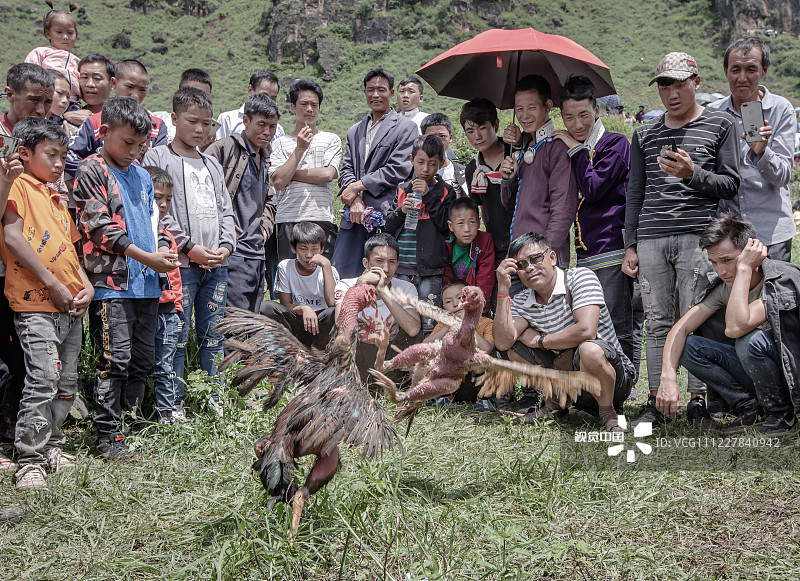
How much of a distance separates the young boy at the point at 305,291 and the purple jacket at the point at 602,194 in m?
2.14

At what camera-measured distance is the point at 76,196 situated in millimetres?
4367

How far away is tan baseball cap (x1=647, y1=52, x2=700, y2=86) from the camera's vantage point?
15.8ft

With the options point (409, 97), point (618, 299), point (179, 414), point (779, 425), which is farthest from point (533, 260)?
point (409, 97)

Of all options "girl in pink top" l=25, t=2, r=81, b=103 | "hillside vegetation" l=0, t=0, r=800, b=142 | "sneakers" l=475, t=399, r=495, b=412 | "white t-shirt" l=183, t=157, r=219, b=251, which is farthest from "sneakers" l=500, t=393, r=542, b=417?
"hillside vegetation" l=0, t=0, r=800, b=142

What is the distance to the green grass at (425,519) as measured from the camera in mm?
3000

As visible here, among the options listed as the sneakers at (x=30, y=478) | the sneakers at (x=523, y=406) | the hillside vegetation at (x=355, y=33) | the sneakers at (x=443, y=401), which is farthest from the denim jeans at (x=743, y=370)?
the hillside vegetation at (x=355, y=33)

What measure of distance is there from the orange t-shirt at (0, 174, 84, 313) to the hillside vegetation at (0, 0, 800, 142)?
39.5 m

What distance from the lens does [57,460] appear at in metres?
4.22

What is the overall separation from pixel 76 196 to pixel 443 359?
260 cm

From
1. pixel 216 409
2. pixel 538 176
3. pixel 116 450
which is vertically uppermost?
pixel 538 176

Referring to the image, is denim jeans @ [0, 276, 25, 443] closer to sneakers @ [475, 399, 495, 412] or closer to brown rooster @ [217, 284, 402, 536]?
brown rooster @ [217, 284, 402, 536]

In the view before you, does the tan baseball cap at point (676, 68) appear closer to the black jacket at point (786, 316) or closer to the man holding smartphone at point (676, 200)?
the man holding smartphone at point (676, 200)

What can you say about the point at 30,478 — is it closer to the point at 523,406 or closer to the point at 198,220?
the point at 198,220

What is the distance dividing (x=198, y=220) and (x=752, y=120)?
13.5 ft
